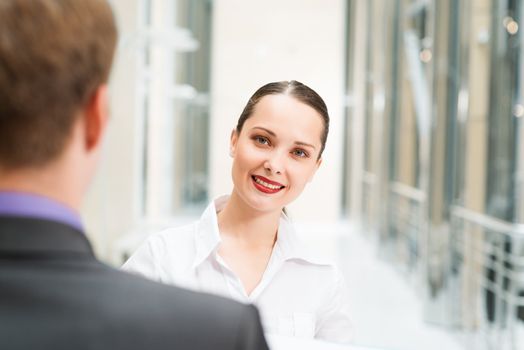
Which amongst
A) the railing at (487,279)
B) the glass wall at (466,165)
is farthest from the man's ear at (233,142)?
the railing at (487,279)

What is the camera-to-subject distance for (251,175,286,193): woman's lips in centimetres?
71

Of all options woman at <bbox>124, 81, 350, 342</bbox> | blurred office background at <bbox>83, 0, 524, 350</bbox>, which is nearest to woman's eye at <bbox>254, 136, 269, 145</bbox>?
woman at <bbox>124, 81, 350, 342</bbox>

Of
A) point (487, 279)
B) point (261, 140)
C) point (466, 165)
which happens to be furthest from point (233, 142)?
point (466, 165)

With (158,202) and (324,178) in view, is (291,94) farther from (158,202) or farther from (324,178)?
(158,202)

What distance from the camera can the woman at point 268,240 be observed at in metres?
0.70

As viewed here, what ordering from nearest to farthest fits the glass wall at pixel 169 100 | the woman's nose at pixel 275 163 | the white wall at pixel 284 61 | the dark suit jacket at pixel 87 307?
the dark suit jacket at pixel 87 307, the woman's nose at pixel 275 163, the white wall at pixel 284 61, the glass wall at pixel 169 100

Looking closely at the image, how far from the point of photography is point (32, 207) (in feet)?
1.30

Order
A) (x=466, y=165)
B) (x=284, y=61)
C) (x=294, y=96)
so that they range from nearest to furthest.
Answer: (x=294, y=96) < (x=284, y=61) < (x=466, y=165)

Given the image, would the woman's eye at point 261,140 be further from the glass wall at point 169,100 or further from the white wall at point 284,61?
the glass wall at point 169,100

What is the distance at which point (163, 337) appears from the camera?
14.7 inches

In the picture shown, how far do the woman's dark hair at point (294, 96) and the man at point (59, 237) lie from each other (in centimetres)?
31

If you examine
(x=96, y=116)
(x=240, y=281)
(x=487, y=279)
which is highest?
(x=96, y=116)

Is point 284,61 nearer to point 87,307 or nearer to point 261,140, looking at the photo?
point 261,140

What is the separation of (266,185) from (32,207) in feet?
1.17
